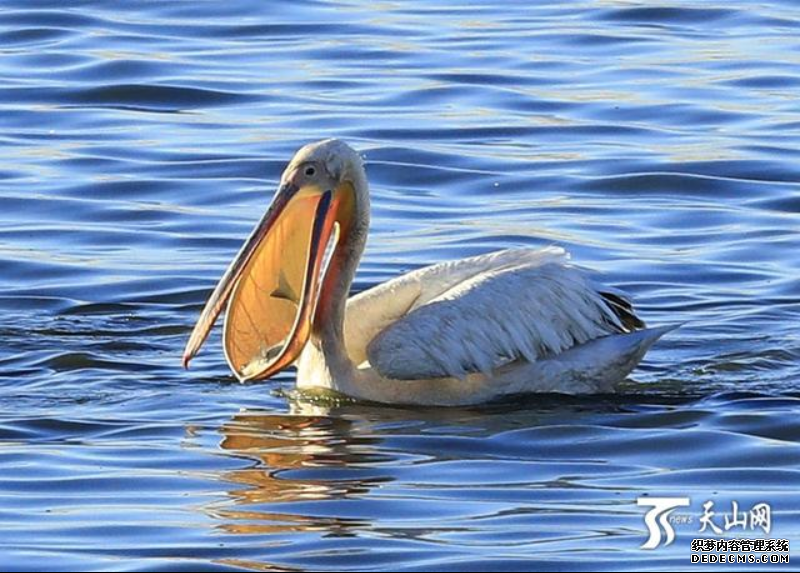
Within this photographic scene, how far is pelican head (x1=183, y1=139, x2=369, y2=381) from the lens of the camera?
7555 millimetres

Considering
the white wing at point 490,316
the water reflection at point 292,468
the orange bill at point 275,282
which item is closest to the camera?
the water reflection at point 292,468

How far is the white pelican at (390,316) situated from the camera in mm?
7461

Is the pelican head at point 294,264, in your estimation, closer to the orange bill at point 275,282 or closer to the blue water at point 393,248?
the orange bill at point 275,282

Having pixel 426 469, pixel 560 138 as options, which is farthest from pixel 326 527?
pixel 560 138

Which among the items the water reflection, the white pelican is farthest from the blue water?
the white pelican

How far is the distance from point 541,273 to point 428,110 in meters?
5.06

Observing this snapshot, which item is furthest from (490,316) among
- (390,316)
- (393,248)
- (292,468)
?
(393,248)

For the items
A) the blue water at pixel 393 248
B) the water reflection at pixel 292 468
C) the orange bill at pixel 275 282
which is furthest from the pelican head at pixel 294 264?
the water reflection at pixel 292 468

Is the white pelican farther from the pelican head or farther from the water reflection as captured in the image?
the water reflection

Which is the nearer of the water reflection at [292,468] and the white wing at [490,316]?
the water reflection at [292,468]

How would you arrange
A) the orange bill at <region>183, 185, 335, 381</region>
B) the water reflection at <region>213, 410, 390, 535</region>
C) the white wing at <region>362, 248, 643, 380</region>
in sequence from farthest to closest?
the orange bill at <region>183, 185, 335, 381</region> → the white wing at <region>362, 248, 643, 380</region> → the water reflection at <region>213, 410, 390, 535</region>

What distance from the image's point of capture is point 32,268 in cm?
941

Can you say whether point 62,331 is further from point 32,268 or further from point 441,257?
point 441,257

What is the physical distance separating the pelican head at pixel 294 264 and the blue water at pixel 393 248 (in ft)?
0.58
